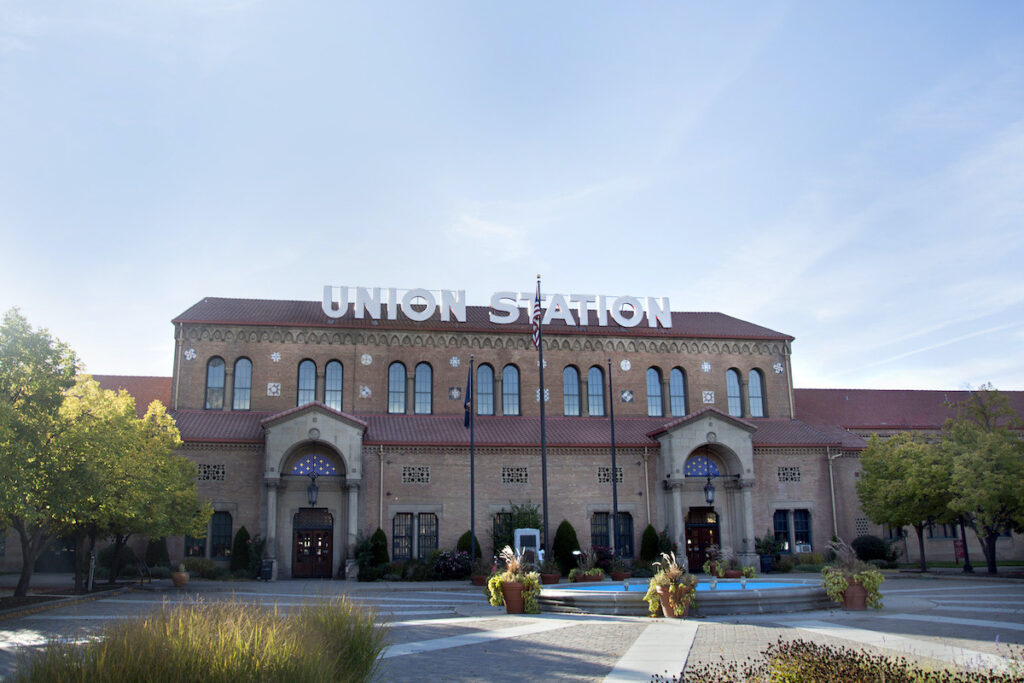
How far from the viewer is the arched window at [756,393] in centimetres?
4803

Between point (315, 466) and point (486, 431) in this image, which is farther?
point (486, 431)

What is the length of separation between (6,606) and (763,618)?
21925mm

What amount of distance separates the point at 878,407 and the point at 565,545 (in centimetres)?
2551

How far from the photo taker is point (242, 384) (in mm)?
43656

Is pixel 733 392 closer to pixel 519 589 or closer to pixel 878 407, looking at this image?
pixel 878 407

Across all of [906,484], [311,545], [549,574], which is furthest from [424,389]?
[906,484]

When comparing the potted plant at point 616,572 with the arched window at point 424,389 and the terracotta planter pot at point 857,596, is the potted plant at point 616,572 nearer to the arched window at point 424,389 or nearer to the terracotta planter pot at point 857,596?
the terracotta planter pot at point 857,596

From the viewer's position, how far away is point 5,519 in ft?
76.8

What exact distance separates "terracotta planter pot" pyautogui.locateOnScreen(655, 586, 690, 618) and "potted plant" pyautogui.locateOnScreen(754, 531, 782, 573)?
850 inches

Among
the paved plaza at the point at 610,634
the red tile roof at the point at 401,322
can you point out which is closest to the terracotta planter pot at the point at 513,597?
the paved plaza at the point at 610,634

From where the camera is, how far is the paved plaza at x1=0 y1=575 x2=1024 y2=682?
13.5 meters

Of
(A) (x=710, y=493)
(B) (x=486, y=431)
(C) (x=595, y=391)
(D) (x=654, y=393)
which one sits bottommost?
(A) (x=710, y=493)

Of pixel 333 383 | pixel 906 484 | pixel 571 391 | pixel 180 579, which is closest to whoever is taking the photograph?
pixel 180 579

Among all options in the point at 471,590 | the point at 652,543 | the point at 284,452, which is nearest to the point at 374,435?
the point at 284,452
